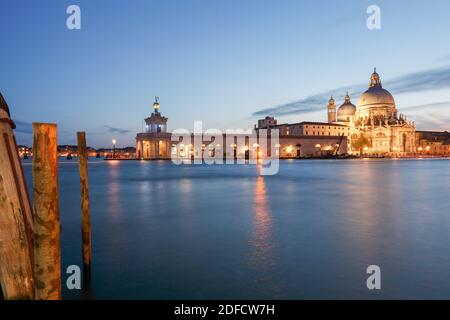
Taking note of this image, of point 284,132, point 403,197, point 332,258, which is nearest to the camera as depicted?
point 332,258

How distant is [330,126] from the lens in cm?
12156

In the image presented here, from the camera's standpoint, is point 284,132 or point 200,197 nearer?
point 200,197

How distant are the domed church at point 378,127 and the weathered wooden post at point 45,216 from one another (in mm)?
121329

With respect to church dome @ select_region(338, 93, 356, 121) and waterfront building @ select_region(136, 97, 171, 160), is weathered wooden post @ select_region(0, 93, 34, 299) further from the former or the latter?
church dome @ select_region(338, 93, 356, 121)

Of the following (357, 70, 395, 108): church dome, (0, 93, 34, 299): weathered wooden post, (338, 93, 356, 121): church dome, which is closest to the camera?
(0, 93, 34, 299): weathered wooden post

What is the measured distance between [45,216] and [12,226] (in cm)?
43

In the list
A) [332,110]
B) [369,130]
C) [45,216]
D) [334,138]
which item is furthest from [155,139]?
[45,216]

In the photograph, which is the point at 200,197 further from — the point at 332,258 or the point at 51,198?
the point at 51,198

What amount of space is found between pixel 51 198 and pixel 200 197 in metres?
15.7

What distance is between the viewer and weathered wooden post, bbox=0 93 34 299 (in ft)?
14.7

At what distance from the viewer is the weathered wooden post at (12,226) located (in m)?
4.48

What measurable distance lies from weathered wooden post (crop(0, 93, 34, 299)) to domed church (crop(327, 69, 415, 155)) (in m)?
122

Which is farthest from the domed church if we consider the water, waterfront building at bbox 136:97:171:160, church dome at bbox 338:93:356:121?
the water
